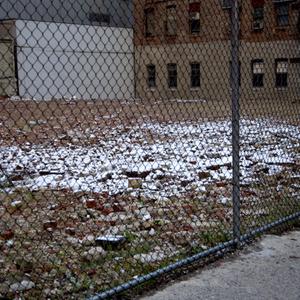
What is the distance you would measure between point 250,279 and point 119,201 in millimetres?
2395

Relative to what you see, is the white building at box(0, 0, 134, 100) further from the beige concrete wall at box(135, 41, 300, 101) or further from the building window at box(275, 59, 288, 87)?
the building window at box(275, 59, 288, 87)

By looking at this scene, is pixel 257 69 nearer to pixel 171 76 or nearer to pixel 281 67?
pixel 171 76

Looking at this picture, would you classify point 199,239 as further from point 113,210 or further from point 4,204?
point 4,204

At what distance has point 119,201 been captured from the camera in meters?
5.62

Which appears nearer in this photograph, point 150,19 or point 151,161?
point 151,161

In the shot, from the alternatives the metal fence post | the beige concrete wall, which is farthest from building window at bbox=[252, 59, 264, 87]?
the metal fence post

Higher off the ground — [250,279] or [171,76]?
[171,76]

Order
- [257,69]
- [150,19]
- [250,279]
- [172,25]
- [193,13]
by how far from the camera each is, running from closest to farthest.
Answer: [250,279] → [172,25] → [193,13] → [150,19] → [257,69]

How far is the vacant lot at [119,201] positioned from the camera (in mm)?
3686

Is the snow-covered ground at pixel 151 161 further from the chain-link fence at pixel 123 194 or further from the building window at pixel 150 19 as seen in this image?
the building window at pixel 150 19

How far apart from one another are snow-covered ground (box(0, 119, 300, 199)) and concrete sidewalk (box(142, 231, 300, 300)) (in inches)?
80.7

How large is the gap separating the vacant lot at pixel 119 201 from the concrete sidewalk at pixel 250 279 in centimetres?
34

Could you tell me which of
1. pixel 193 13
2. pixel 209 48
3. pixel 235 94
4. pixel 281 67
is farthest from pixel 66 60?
pixel 235 94

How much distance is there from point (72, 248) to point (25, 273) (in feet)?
2.03
